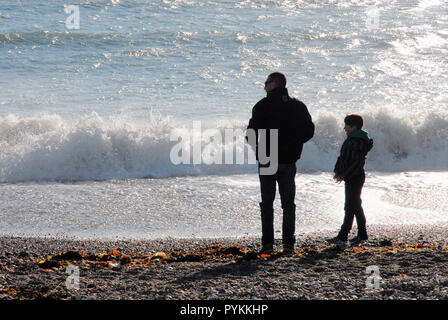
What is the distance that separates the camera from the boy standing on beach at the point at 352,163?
620cm

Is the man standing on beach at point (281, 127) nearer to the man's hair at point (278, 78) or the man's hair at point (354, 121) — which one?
the man's hair at point (278, 78)

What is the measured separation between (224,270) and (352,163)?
2066 mm

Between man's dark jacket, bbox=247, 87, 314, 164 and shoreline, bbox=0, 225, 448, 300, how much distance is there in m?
1.09

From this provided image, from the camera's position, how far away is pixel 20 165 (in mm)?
11242

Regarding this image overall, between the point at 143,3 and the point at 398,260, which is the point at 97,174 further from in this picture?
the point at 143,3

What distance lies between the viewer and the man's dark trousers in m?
5.66

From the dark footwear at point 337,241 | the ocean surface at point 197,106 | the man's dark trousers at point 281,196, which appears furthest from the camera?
the ocean surface at point 197,106

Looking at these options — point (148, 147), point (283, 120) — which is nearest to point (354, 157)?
point (283, 120)

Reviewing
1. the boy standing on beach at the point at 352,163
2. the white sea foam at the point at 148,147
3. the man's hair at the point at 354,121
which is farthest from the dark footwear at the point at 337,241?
the white sea foam at the point at 148,147

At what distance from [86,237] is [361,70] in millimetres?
15781

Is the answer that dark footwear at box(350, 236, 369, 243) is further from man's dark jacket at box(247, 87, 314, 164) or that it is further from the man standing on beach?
man's dark jacket at box(247, 87, 314, 164)

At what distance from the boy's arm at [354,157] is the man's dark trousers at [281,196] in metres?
0.81
